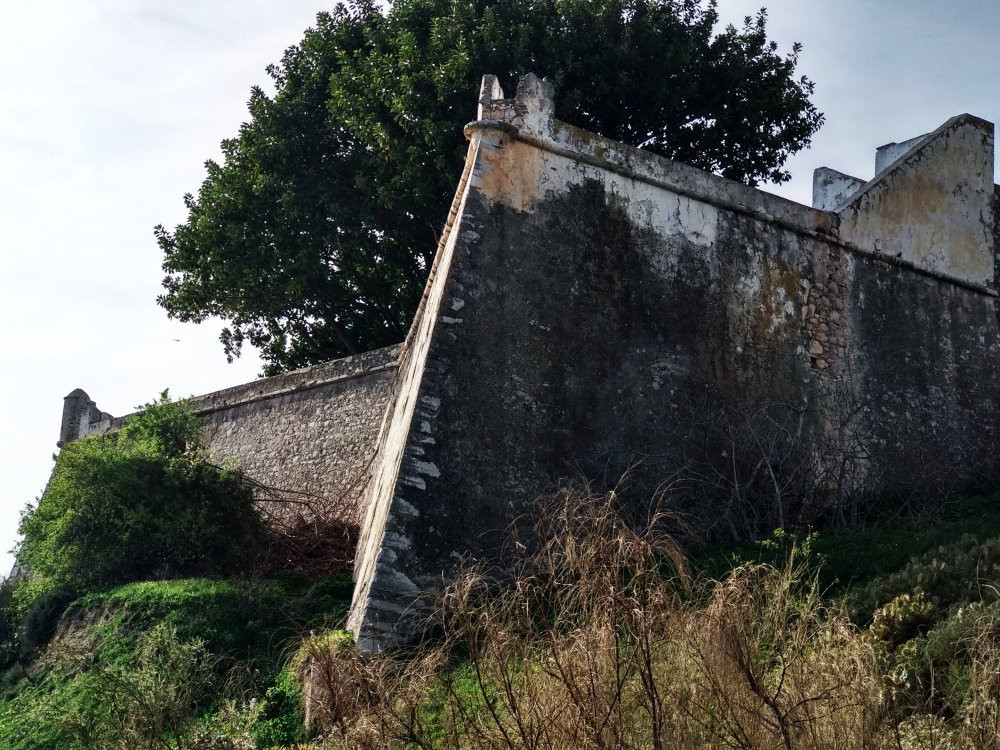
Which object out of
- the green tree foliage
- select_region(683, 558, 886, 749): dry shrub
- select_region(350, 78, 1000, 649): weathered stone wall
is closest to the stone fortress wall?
select_region(350, 78, 1000, 649): weathered stone wall

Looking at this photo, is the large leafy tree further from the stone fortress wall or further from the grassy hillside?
the grassy hillside

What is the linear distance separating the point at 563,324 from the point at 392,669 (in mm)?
4293

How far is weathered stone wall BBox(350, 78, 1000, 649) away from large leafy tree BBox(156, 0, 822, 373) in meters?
4.96

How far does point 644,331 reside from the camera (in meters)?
11.9

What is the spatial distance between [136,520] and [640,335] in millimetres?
5905

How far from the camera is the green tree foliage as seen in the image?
13.2 metres

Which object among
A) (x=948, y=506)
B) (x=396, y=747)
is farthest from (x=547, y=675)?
(x=948, y=506)

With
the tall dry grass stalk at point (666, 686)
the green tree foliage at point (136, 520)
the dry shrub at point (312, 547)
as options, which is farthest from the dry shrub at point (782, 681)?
the green tree foliage at point (136, 520)

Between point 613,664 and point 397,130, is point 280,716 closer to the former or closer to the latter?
point 613,664

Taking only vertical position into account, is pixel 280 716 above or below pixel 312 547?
below

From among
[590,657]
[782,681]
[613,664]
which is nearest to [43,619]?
[613,664]

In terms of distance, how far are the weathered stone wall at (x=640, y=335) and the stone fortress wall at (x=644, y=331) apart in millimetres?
21

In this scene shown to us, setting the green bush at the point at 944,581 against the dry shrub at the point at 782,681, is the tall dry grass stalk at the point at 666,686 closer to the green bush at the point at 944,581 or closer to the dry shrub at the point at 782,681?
the dry shrub at the point at 782,681

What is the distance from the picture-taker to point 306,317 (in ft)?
70.3
